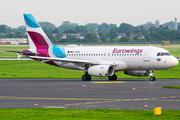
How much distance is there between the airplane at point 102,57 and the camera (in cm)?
4644

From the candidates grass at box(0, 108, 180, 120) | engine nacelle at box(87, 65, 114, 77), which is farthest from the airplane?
grass at box(0, 108, 180, 120)

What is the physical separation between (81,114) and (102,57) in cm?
2897

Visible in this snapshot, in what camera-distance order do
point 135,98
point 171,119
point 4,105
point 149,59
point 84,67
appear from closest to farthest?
point 171,119 → point 4,105 → point 135,98 → point 149,59 → point 84,67

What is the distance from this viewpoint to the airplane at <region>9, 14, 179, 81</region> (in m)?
46.4

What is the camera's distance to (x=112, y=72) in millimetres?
47531

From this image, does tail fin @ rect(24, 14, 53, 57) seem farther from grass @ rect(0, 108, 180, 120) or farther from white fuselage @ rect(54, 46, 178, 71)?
grass @ rect(0, 108, 180, 120)

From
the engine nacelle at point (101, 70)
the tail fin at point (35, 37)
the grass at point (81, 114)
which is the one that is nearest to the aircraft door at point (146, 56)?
the engine nacelle at point (101, 70)

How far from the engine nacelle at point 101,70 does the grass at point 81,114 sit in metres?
23.7

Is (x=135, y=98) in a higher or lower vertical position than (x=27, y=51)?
lower

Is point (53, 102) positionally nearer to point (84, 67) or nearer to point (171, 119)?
point (171, 119)

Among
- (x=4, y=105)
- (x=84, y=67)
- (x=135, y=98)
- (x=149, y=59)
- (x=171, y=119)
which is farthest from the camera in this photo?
(x=84, y=67)

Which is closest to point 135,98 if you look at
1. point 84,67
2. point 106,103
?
point 106,103

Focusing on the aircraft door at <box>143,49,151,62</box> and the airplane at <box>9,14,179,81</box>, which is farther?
the aircraft door at <box>143,49,151,62</box>

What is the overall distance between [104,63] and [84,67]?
9.57 ft
